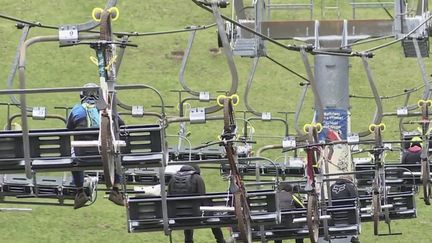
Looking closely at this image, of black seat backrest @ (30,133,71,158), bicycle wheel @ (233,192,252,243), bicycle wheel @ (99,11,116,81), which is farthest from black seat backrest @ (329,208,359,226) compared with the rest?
bicycle wheel @ (99,11,116,81)

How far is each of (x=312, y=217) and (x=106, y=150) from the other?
4.96 meters

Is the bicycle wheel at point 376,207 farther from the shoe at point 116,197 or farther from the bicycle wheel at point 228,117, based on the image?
the bicycle wheel at point 228,117

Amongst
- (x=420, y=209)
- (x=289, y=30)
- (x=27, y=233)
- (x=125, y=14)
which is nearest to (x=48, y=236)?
(x=27, y=233)

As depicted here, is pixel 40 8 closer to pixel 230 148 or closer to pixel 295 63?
pixel 295 63

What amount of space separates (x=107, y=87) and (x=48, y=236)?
15.8 m

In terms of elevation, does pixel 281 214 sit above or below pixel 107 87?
below

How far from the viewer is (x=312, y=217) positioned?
17234mm

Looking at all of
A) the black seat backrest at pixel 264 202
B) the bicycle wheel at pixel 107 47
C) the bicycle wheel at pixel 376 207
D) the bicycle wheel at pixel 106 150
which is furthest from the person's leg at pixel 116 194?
the bicycle wheel at pixel 376 207

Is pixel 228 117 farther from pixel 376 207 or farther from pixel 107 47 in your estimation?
pixel 376 207

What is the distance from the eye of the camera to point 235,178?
49.4ft

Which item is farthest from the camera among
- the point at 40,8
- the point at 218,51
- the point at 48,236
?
the point at 40,8

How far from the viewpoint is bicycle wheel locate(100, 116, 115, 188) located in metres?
13.0

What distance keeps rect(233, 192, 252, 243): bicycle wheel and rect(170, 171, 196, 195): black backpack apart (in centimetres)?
284

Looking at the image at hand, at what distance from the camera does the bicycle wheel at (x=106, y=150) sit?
1296 centimetres
